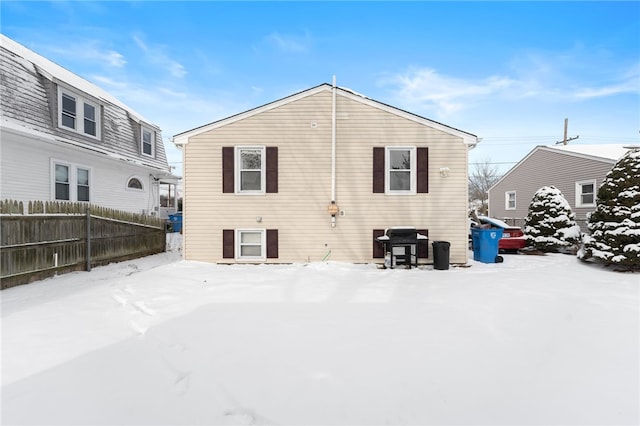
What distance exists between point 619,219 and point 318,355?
9.55 meters

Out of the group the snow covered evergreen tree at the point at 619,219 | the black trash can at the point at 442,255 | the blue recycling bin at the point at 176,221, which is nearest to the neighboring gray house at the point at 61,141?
the blue recycling bin at the point at 176,221

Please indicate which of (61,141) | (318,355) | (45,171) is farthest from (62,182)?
(318,355)

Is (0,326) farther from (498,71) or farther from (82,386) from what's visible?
(498,71)

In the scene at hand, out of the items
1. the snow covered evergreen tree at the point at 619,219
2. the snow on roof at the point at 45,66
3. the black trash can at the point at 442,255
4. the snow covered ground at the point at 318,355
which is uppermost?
the snow on roof at the point at 45,66

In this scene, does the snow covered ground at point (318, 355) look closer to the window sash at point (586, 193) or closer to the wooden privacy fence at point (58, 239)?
the wooden privacy fence at point (58, 239)

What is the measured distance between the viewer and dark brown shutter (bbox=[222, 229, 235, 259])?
28.0ft

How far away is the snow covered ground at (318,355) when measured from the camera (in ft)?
7.54

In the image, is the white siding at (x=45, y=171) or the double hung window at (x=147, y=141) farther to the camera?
the double hung window at (x=147, y=141)

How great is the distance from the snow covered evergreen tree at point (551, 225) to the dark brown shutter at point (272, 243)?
10.4 meters

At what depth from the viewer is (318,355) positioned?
3.12 m

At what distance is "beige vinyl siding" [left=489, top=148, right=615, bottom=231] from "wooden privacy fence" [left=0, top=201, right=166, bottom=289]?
1877 centimetres

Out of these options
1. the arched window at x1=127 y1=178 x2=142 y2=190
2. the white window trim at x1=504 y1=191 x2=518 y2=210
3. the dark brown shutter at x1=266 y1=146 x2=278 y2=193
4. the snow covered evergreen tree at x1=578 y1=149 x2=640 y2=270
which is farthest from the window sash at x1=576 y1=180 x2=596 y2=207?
the arched window at x1=127 y1=178 x2=142 y2=190

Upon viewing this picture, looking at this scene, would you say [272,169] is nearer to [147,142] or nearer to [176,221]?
[147,142]

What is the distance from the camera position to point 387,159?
8594 millimetres
